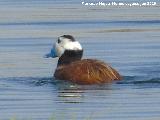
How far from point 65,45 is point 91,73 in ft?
6.17

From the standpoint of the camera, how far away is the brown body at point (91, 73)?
17.8m

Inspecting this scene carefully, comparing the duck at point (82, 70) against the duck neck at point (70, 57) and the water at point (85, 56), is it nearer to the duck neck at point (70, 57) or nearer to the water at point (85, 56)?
the duck neck at point (70, 57)

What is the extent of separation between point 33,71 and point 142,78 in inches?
89.6

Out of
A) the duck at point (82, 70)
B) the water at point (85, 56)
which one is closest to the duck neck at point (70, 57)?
the duck at point (82, 70)

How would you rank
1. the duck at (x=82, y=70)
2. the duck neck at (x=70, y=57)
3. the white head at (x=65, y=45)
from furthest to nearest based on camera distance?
the white head at (x=65, y=45), the duck neck at (x=70, y=57), the duck at (x=82, y=70)

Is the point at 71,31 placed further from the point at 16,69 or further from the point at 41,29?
the point at 16,69

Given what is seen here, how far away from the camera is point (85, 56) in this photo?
864 inches

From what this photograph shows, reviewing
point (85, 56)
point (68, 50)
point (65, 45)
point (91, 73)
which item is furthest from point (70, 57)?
point (85, 56)

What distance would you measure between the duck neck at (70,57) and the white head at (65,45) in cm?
6

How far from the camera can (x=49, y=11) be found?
34.0m

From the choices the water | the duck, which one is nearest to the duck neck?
the duck

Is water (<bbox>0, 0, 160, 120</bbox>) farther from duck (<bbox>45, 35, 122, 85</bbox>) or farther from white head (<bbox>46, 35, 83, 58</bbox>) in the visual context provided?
white head (<bbox>46, 35, 83, 58</bbox>)

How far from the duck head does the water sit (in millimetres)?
395

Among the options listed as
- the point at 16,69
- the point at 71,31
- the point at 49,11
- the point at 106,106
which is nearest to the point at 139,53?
the point at 16,69
